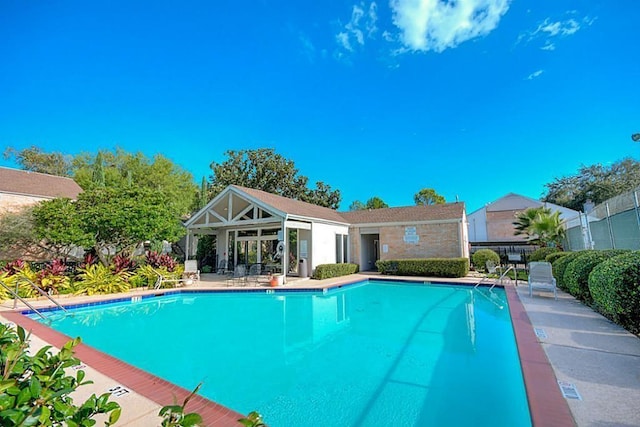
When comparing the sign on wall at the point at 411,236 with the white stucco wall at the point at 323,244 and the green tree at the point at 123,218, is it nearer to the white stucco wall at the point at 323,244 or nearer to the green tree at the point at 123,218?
the white stucco wall at the point at 323,244

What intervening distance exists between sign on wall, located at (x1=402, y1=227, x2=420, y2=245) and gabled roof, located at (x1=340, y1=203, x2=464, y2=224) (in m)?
0.57

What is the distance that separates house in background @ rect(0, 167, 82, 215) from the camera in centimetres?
1892

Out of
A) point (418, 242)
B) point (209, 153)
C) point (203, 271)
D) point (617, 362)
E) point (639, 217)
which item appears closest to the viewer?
point (617, 362)

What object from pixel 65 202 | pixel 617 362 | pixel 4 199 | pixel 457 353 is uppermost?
pixel 4 199

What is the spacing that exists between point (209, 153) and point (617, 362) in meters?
37.9

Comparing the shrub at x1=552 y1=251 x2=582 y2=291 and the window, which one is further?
the window

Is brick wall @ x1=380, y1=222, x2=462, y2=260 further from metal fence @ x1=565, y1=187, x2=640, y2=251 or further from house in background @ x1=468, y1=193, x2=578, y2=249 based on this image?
house in background @ x1=468, y1=193, x2=578, y2=249

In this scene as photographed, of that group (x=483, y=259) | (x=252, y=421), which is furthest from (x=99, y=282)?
(x=483, y=259)

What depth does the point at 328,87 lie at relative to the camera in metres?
21.5

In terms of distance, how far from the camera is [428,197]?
49312 millimetres

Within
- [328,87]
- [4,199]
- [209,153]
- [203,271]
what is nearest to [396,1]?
[328,87]

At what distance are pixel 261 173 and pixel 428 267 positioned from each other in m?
22.1

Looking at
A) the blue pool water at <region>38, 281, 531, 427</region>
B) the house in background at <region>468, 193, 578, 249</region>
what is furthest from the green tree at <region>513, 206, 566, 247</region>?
the house in background at <region>468, 193, 578, 249</region>

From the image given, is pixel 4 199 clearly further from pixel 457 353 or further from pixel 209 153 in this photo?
pixel 457 353
